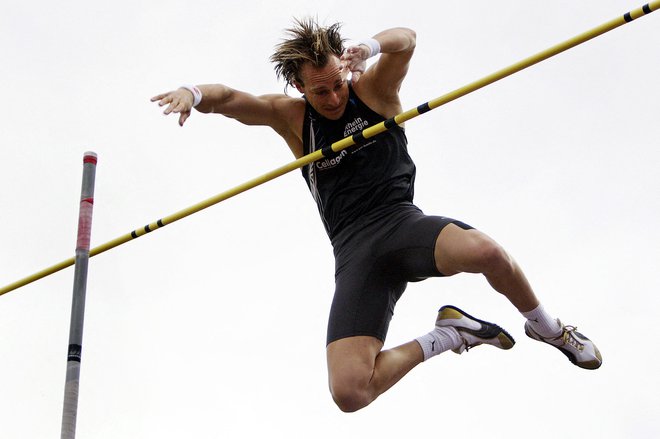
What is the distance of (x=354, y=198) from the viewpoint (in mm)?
6410

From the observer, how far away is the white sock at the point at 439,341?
254 inches

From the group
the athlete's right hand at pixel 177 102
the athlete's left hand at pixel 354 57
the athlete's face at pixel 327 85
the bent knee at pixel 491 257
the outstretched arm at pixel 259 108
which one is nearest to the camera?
the bent knee at pixel 491 257

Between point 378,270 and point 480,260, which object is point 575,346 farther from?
point 378,270

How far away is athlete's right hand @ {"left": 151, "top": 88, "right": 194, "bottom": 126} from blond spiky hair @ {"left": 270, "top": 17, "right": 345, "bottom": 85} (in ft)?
2.08

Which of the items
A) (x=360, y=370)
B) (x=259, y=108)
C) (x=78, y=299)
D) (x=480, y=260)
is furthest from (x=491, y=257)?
(x=78, y=299)

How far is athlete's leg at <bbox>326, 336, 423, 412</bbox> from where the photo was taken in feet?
19.7

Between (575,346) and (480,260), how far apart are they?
1145mm

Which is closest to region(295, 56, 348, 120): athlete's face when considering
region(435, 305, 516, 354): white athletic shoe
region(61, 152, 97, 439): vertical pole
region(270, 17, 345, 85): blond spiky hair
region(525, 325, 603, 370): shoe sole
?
region(270, 17, 345, 85): blond spiky hair

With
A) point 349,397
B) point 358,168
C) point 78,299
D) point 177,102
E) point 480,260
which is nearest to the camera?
point 480,260

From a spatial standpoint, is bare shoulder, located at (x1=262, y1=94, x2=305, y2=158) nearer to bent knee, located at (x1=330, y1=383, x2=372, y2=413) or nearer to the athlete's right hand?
the athlete's right hand

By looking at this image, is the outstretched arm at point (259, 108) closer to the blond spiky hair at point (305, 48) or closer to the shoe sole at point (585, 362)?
the blond spiky hair at point (305, 48)

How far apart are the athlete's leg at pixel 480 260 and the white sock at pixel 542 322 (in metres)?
0.18

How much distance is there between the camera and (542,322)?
6.21 meters

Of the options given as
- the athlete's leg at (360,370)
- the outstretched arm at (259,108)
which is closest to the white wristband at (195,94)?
the outstretched arm at (259,108)
